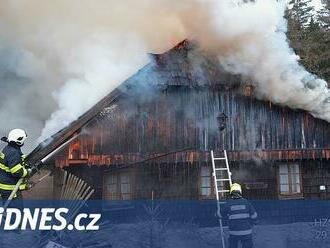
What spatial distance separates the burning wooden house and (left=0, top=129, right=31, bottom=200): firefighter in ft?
12.4

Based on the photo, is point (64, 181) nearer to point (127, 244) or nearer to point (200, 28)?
point (127, 244)

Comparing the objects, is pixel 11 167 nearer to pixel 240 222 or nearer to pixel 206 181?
pixel 240 222

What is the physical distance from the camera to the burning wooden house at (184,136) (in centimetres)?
1248

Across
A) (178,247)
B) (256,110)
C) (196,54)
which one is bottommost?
(178,247)

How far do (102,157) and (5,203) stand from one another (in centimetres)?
422

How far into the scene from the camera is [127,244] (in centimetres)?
1027

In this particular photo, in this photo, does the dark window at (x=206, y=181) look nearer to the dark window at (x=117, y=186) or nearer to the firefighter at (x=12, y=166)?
the dark window at (x=117, y=186)

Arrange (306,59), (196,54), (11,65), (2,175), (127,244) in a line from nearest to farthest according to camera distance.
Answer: (2,175)
(127,244)
(196,54)
(11,65)
(306,59)

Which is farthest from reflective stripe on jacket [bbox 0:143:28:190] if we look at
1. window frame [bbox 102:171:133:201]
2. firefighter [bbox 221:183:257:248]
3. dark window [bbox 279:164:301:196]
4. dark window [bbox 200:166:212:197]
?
dark window [bbox 279:164:301:196]

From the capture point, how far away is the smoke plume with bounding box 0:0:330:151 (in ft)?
40.7

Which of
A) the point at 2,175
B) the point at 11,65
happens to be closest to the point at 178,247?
the point at 2,175

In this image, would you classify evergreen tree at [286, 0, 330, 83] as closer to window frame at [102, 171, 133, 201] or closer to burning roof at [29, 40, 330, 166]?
burning roof at [29, 40, 330, 166]

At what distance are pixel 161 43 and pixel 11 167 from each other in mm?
6604

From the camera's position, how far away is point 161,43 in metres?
13.5
